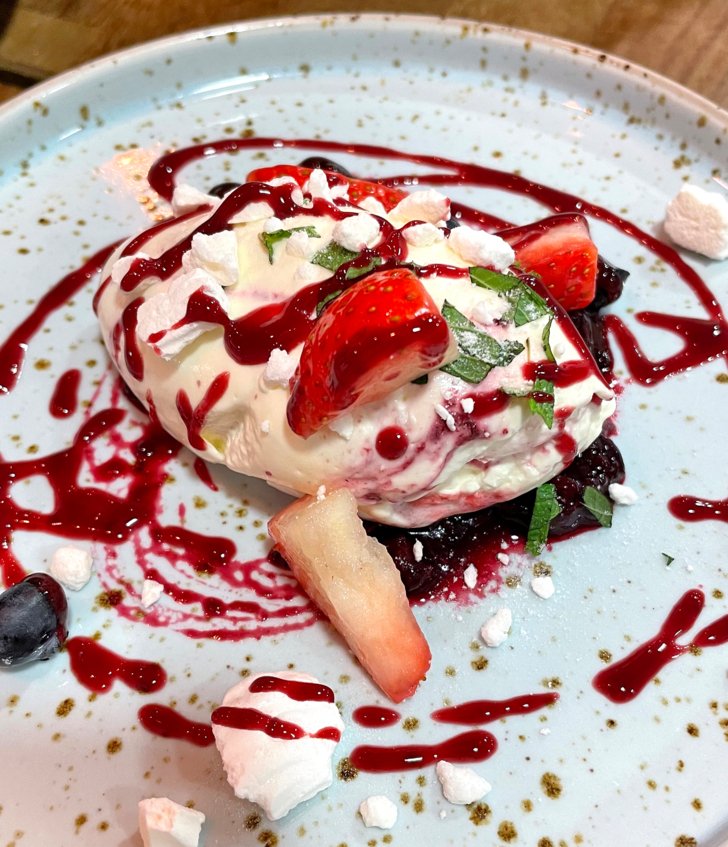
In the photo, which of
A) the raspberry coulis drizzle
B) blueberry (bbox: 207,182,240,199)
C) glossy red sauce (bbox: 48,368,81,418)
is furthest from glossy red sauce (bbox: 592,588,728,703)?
blueberry (bbox: 207,182,240,199)

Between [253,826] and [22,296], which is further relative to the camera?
[22,296]

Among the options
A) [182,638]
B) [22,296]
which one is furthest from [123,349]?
[182,638]

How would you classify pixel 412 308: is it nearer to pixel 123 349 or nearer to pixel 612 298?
pixel 123 349

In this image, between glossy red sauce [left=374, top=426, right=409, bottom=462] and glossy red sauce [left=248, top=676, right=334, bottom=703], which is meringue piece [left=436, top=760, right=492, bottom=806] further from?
glossy red sauce [left=374, top=426, right=409, bottom=462]

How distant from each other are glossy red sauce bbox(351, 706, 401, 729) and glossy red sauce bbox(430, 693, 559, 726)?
0.09 m

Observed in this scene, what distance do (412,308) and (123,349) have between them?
874mm

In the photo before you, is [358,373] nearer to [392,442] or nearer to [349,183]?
[392,442]

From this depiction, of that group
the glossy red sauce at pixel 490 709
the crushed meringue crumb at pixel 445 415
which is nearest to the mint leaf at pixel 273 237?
the crushed meringue crumb at pixel 445 415

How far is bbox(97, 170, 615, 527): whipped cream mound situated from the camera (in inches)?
65.2

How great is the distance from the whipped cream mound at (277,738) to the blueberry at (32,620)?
42cm

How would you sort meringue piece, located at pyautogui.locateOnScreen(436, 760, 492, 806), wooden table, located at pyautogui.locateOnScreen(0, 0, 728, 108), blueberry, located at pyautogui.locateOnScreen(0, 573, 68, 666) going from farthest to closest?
wooden table, located at pyautogui.locateOnScreen(0, 0, 728, 108)
blueberry, located at pyautogui.locateOnScreen(0, 573, 68, 666)
meringue piece, located at pyautogui.locateOnScreen(436, 760, 492, 806)

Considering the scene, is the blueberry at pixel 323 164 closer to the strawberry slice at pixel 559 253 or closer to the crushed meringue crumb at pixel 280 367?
the strawberry slice at pixel 559 253

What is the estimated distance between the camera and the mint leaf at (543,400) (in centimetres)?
164

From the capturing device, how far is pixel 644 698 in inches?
64.8
